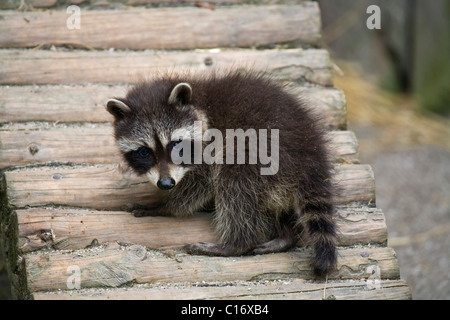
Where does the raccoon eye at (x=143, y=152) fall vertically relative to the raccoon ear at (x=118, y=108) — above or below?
below

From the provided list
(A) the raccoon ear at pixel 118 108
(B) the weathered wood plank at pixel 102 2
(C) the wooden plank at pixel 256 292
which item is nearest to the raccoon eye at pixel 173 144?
(A) the raccoon ear at pixel 118 108

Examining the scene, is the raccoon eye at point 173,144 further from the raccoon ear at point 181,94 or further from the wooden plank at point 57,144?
the wooden plank at point 57,144

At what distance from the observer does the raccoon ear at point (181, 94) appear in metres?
4.45

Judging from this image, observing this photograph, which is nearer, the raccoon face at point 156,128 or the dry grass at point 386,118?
the raccoon face at point 156,128

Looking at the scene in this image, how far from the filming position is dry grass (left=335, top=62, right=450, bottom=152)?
32.6 ft

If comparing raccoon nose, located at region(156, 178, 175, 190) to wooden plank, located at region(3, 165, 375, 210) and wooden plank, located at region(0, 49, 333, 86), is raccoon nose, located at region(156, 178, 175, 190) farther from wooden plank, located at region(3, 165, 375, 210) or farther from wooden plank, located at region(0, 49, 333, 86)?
wooden plank, located at region(0, 49, 333, 86)

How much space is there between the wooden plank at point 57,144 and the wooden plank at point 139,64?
530 mm

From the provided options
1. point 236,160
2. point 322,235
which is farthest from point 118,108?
point 322,235

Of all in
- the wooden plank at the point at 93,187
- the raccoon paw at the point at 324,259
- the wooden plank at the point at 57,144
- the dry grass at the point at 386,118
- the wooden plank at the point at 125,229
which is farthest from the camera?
the dry grass at the point at 386,118

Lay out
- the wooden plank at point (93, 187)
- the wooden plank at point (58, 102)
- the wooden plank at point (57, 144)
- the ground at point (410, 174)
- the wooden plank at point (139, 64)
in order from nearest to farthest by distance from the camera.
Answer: the wooden plank at point (93, 187)
the wooden plank at point (57, 144)
the wooden plank at point (58, 102)
the wooden plank at point (139, 64)
the ground at point (410, 174)

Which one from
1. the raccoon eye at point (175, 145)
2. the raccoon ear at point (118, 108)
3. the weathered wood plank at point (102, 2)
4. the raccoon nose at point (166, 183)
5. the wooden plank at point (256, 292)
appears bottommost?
the wooden plank at point (256, 292)

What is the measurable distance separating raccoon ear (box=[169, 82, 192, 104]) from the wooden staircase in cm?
78

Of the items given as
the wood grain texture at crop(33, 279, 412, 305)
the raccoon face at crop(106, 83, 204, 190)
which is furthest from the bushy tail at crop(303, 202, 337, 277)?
the raccoon face at crop(106, 83, 204, 190)

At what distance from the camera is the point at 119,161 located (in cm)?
510
